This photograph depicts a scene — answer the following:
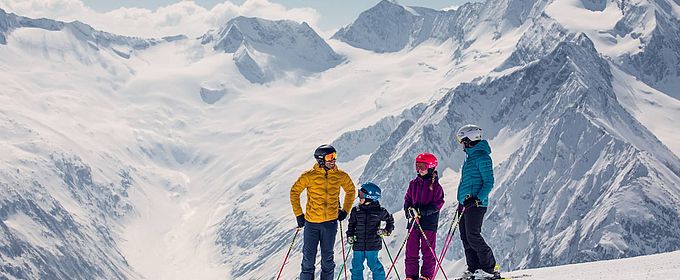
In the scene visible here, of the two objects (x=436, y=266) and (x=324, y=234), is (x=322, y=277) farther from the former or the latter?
(x=436, y=266)

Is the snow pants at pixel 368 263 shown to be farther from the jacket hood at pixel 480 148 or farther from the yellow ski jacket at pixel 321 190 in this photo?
the jacket hood at pixel 480 148

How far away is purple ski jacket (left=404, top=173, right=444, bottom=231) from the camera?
21.4 metres

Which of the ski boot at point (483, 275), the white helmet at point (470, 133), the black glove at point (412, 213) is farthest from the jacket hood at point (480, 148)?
the ski boot at point (483, 275)

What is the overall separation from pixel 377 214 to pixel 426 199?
150cm

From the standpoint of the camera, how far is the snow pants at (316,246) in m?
21.3

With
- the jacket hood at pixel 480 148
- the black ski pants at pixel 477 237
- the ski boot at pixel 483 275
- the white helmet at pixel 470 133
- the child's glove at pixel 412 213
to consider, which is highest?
the white helmet at pixel 470 133

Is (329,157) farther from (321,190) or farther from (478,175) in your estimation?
(478,175)

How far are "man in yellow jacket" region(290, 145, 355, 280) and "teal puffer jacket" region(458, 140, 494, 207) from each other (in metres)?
3.22

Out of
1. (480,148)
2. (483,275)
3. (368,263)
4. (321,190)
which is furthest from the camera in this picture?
(368,263)

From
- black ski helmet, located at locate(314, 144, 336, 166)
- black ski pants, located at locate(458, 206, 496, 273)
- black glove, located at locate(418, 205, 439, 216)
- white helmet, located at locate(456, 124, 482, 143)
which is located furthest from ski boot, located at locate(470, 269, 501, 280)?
black ski helmet, located at locate(314, 144, 336, 166)

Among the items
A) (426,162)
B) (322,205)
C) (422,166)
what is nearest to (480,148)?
(426,162)

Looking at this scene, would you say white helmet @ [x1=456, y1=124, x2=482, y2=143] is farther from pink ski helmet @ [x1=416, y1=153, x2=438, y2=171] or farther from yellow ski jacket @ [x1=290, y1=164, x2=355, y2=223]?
yellow ski jacket @ [x1=290, y1=164, x2=355, y2=223]

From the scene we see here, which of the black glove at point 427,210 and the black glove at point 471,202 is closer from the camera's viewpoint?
the black glove at point 471,202

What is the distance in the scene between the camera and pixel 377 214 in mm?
21750
